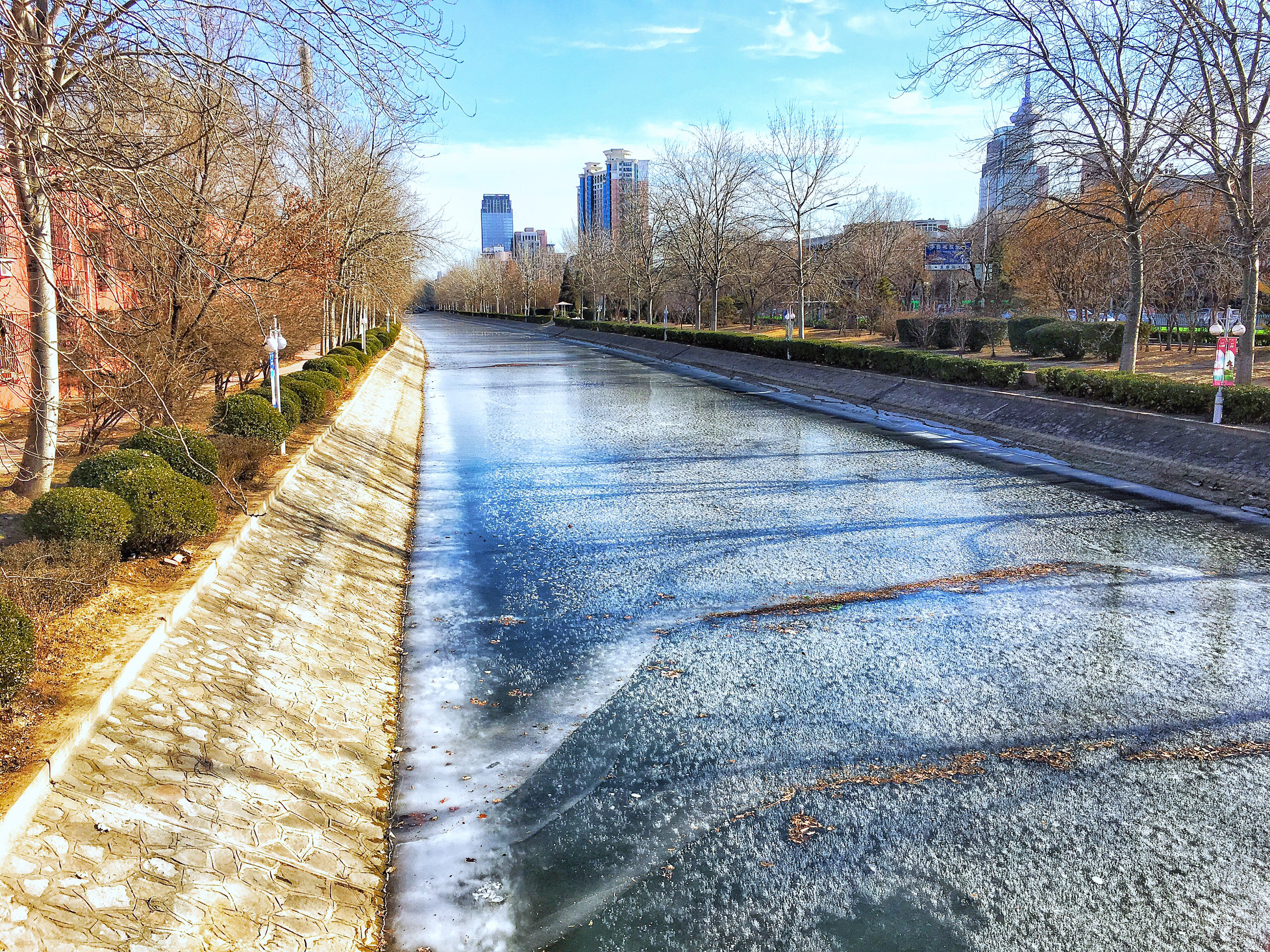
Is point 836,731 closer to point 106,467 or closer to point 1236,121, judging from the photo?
point 106,467

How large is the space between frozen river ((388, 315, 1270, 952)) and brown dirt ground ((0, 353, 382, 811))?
5.81 feet

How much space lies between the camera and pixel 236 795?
463 centimetres

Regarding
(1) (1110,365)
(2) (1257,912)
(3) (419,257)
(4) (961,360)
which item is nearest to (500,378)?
(3) (419,257)

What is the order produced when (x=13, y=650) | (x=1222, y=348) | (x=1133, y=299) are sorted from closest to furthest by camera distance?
(x=13, y=650) < (x=1222, y=348) < (x=1133, y=299)

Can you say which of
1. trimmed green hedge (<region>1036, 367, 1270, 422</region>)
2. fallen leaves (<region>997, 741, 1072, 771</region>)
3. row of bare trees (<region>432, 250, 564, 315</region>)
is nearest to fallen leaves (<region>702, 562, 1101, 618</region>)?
fallen leaves (<region>997, 741, 1072, 771</region>)

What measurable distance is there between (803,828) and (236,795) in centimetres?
296

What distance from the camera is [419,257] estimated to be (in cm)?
3409

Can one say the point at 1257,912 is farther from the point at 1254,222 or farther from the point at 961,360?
the point at 961,360

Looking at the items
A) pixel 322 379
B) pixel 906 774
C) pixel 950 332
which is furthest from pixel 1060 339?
pixel 906 774

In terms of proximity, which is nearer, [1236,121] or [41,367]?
[41,367]

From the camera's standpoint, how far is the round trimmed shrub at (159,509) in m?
7.08

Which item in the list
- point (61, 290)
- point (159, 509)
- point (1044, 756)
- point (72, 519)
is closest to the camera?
point (1044, 756)

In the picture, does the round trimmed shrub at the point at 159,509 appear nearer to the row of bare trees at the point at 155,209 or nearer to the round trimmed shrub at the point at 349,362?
the row of bare trees at the point at 155,209

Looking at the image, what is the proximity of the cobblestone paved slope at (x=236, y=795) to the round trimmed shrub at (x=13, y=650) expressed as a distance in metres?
0.46
